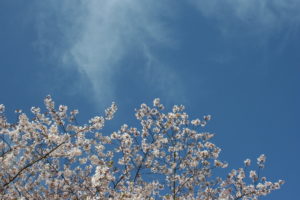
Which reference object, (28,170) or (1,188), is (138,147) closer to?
(28,170)

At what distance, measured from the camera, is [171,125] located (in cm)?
1243

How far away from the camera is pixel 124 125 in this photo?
12.3 m

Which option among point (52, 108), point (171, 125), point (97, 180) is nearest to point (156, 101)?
point (171, 125)

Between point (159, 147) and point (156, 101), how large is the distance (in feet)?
6.82

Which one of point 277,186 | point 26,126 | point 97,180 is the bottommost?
point 97,180

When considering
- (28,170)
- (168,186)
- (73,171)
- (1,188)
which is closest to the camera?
(1,188)

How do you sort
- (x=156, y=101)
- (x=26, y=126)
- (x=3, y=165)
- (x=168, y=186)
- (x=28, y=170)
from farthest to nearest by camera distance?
(x=156, y=101)
(x=168, y=186)
(x=28, y=170)
(x=26, y=126)
(x=3, y=165)

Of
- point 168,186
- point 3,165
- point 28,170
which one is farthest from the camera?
point 168,186

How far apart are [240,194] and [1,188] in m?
9.00

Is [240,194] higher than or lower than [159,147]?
lower

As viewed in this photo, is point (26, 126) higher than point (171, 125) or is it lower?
lower

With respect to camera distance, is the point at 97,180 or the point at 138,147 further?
the point at 138,147

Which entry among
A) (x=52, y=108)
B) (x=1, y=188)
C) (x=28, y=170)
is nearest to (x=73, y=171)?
(x=28, y=170)

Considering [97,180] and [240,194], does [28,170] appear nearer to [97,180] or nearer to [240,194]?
[97,180]
